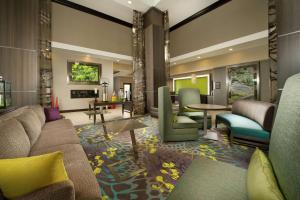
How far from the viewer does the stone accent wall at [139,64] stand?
18.9 ft

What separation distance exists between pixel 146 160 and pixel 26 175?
5.04 ft

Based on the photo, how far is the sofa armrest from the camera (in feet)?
2.15

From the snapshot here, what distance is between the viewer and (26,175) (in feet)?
2.22

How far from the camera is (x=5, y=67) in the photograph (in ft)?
10.3

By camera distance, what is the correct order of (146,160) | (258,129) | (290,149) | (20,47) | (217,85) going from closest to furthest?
(290,149) → (146,160) → (258,129) → (20,47) → (217,85)

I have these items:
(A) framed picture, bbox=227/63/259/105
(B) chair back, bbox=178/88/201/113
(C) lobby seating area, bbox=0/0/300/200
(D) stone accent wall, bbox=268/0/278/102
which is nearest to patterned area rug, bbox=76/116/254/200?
(C) lobby seating area, bbox=0/0/300/200

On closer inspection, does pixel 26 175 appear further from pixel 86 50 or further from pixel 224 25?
pixel 224 25

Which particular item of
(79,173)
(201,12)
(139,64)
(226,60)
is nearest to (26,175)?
(79,173)

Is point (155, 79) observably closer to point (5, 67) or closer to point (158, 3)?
point (158, 3)

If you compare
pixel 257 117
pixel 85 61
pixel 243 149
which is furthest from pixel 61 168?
pixel 85 61

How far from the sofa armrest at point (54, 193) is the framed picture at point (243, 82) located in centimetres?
691

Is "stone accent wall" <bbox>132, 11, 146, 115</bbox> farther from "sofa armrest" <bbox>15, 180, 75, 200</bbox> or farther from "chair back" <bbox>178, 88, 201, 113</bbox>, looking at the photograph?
"sofa armrest" <bbox>15, 180, 75, 200</bbox>

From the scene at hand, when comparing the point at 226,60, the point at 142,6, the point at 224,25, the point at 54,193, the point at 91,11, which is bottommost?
the point at 54,193

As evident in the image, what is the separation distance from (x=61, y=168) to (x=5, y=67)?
3.95 meters
